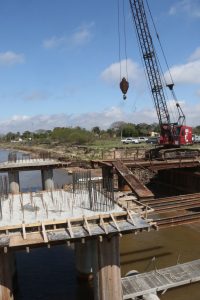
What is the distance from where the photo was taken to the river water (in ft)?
52.5

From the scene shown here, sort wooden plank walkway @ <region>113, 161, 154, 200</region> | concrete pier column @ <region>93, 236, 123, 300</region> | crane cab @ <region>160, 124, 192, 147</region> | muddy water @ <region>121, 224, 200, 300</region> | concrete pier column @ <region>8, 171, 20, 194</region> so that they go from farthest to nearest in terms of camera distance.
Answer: crane cab @ <region>160, 124, 192, 147</region> → concrete pier column @ <region>8, 171, 20, 194</region> → wooden plank walkway @ <region>113, 161, 154, 200</region> → muddy water @ <region>121, 224, 200, 300</region> → concrete pier column @ <region>93, 236, 123, 300</region>

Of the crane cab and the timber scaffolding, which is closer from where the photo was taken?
the timber scaffolding

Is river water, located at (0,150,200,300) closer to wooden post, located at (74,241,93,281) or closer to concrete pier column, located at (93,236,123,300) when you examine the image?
wooden post, located at (74,241,93,281)

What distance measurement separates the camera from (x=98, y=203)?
1557cm

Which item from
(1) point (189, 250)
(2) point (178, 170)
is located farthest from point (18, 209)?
(2) point (178, 170)

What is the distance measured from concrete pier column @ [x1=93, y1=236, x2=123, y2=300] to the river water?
10.8 feet

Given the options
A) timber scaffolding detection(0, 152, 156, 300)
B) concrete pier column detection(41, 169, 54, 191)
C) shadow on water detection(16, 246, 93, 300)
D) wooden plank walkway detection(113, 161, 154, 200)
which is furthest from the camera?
concrete pier column detection(41, 169, 54, 191)

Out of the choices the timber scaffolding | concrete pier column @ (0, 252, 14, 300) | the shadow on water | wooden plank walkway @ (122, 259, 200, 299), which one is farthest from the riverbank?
concrete pier column @ (0, 252, 14, 300)

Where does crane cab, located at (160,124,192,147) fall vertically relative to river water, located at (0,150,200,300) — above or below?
above

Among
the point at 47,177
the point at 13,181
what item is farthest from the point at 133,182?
the point at 13,181

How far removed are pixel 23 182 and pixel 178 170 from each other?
27.1 m

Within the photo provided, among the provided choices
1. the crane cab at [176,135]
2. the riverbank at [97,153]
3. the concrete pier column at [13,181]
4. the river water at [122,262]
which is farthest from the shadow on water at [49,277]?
the crane cab at [176,135]

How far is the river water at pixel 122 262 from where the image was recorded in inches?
630

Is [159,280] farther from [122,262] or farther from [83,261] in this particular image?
[122,262]
